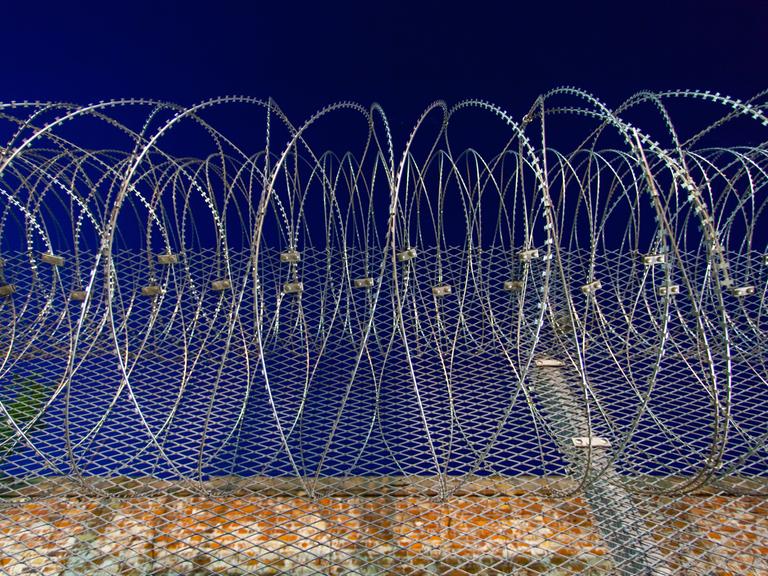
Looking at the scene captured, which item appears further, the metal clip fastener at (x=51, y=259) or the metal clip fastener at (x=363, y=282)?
the metal clip fastener at (x=363, y=282)

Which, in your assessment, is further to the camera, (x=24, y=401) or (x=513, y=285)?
(x=513, y=285)

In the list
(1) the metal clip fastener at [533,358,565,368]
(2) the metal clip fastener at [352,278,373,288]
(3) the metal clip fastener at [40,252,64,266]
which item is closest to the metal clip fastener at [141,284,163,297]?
(3) the metal clip fastener at [40,252,64,266]

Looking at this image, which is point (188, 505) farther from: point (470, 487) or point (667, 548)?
point (667, 548)

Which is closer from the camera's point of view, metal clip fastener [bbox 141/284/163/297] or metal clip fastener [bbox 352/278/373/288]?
metal clip fastener [bbox 141/284/163/297]

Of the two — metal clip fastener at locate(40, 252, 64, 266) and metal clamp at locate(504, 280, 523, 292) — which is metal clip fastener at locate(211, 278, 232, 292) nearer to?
metal clip fastener at locate(40, 252, 64, 266)

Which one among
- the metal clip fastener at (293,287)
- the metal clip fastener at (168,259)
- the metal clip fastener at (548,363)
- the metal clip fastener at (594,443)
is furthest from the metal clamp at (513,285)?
the metal clip fastener at (168,259)

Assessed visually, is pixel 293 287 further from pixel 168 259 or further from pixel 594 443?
pixel 594 443

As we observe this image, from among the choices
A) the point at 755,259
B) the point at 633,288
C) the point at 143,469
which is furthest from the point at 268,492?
the point at 755,259

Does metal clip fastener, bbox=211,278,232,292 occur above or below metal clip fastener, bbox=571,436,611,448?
above

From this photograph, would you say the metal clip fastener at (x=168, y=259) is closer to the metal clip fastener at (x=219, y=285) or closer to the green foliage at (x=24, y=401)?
the metal clip fastener at (x=219, y=285)

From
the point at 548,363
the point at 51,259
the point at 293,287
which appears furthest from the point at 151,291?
the point at 548,363

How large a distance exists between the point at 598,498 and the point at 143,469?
2.12 metres

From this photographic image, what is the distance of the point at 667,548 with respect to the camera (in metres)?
2.14

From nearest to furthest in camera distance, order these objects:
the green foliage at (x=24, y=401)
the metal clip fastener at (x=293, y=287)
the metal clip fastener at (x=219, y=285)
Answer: the green foliage at (x=24, y=401) < the metal clip fastener at (x=293, y=287) < the metal clip fastener at (x=219, y=285)
